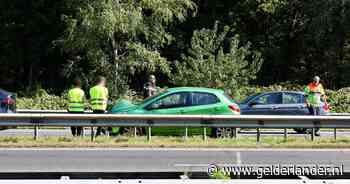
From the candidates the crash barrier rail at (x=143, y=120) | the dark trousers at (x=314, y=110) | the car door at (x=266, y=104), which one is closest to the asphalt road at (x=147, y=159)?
the crash barrier rail at (x=143, y=120)

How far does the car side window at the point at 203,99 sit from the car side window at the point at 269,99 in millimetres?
4179

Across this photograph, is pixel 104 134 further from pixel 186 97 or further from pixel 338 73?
pixel 338 73

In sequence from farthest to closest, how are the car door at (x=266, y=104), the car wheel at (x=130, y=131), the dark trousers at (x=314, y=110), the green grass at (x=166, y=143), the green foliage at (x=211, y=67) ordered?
the green foliage at (x=211, y=67)
the car door at (x=266, y=104)
the dark trousers at (x=314, y=110)
the car wheel at (x=130, y=131)
the green grass at (x=166, y=143)

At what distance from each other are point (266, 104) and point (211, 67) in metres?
10.4

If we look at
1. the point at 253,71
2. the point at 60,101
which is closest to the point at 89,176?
the point at 60,101

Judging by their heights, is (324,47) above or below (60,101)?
above

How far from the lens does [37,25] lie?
44688 millimetres

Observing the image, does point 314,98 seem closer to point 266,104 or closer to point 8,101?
point 266,104

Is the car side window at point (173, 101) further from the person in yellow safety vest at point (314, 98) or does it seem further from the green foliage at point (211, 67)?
the green foliage at point (211, 67)

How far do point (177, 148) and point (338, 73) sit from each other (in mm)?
28291

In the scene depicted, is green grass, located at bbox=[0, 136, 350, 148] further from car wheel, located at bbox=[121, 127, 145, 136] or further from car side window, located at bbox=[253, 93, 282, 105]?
car side window, located at bbox=[253, 93, 282, 105]

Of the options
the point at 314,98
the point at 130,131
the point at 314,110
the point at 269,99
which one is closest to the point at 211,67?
the point at 269,99

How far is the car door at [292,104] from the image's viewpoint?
22422 millimetres

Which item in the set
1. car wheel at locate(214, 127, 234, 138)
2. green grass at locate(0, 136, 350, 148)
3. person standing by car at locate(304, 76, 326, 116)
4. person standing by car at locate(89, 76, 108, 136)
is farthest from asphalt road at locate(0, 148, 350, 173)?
person standing by car at locate(304, 76, 326, 116)
